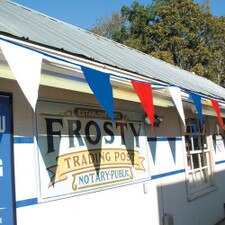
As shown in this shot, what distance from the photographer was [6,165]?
13.2 feet

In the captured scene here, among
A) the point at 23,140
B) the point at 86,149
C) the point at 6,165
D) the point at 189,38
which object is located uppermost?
the point at 189,38

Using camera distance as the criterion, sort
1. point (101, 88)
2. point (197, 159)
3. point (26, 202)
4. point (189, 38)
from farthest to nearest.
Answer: point (189, 38), point (197, 159), point (26, 202), point (101, 88)

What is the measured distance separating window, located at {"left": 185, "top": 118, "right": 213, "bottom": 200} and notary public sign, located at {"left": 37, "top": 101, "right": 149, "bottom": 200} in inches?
90.9

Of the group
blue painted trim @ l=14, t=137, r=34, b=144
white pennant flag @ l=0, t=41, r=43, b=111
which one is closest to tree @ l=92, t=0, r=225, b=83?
blue painted trim @ l=14, t=137, r=34, b=144

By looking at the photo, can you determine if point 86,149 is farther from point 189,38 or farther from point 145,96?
point 189,38

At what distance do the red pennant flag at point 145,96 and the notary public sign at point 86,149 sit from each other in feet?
2.71

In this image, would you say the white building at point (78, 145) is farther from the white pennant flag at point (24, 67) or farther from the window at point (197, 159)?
the window at point (197, 159)

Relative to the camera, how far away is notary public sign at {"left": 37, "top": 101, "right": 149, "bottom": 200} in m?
4.61

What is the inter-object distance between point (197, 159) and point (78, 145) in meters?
4.72

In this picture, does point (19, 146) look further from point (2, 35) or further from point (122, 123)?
point (122, 123)

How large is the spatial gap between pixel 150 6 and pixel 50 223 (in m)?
24.5

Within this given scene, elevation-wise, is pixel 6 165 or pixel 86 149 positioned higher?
pixel 86 149

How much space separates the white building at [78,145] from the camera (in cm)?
405

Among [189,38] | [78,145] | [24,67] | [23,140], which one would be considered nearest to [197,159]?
[78,145]
